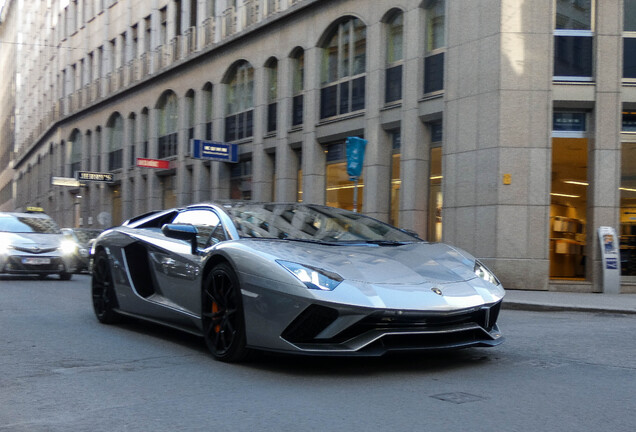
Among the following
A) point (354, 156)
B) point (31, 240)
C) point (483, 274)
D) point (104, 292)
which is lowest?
point (104, 292)

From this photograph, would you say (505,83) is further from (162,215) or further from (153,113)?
(153,113)

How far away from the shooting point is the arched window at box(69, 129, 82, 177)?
150ft

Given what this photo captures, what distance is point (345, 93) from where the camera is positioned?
2191 cm

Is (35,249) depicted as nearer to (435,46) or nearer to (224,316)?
(435,46)

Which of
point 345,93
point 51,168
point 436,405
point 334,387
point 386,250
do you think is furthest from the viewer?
point 51,168

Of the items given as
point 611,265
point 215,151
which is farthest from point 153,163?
point 611,265

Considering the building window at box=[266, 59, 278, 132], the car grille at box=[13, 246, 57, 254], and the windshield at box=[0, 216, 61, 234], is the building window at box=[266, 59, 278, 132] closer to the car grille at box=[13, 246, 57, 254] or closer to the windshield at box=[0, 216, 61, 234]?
the windshield at box=[0, 216, 61, 234]

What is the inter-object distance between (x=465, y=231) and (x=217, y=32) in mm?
15876

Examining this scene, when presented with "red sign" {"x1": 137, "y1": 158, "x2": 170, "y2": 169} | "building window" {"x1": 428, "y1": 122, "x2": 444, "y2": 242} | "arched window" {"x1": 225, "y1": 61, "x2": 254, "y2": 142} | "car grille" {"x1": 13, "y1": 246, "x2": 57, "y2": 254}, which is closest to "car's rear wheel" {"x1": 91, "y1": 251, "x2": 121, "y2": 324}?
"car grille" {"x1": 13, "y1": 246, "x2": 57, "y2": 254}

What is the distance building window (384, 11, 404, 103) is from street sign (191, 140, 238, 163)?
7.68m

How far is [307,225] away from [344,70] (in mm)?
16441

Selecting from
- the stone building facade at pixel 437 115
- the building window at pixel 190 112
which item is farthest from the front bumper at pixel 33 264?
the building window at pixel 190 112

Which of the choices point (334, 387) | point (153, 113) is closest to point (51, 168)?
point (153, 113)

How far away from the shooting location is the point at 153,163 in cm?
3128
